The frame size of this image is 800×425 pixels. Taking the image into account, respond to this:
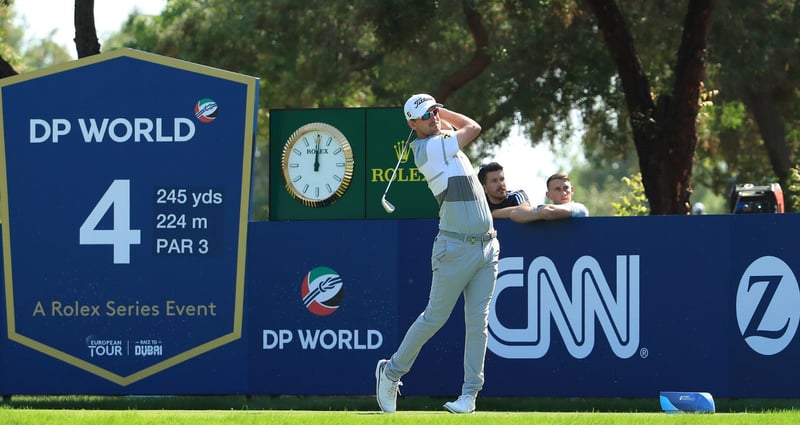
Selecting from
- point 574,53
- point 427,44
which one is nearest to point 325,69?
point 427,44

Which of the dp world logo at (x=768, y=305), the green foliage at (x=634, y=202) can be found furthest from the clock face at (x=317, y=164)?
the green foliage at (x=634, y=202)

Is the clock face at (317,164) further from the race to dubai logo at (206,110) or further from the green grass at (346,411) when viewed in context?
the green grass at (346,411)

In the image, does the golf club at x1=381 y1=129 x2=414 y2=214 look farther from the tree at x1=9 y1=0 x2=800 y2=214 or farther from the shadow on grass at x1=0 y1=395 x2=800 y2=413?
the tree at x1=9 y1=0 x2=800 y2=214

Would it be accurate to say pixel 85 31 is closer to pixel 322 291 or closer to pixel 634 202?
pixel 322 291

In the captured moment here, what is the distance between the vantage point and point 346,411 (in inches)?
408

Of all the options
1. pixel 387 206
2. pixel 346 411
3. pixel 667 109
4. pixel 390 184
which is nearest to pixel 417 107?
pixel 387 206

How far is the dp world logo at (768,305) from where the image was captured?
1082 centimetres

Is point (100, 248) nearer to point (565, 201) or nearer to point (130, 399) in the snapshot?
point (130, 399)

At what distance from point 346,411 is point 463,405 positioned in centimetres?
83

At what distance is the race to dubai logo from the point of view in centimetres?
1150

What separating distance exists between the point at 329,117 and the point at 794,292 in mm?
3624

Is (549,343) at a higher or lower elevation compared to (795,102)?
lower

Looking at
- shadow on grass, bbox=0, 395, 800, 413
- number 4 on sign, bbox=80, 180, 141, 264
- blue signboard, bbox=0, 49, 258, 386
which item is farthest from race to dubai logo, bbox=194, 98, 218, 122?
shadow on grass, bbox=0, 395, 800, 413

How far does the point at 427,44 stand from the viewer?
27562 mm
